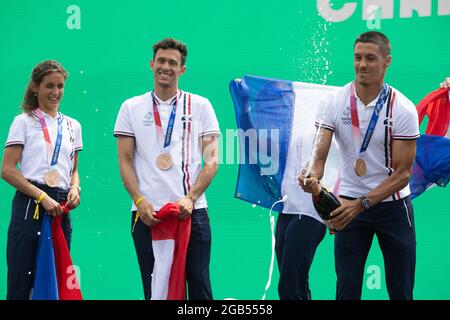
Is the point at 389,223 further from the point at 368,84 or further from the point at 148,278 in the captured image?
the point at 148,278

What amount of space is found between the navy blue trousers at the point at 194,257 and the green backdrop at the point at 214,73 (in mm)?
1113

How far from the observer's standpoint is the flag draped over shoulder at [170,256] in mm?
3963

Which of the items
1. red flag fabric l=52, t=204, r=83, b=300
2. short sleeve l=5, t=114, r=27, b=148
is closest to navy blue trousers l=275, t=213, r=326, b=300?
red flag fabric l=52, t=204, r=83, b=300

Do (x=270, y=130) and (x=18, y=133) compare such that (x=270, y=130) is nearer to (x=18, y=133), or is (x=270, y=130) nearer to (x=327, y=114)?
(x=327, y=114)

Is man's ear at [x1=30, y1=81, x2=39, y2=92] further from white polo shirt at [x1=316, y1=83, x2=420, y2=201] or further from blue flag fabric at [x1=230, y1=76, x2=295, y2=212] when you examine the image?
white polo shirt at [x1=316, y1=83, x2=420, y2=201]

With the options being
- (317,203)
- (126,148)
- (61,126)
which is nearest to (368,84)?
(317,203)

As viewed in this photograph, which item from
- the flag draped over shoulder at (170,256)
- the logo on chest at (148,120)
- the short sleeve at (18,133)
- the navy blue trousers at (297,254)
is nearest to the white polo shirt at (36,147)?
the short sleeve at (18,133)

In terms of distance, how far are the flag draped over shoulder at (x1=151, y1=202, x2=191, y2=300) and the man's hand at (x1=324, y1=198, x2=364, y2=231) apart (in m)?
0.64

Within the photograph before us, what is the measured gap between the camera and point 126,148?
13.3 feet

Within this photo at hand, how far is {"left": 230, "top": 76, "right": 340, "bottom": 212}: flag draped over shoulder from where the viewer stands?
4.41 meters

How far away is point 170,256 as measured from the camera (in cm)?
397

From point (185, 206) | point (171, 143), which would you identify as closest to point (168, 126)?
point (171, 143)

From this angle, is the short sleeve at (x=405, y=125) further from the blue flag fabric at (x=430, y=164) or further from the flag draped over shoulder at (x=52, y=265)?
the flag draped over shoulder at (x=52, y=265)

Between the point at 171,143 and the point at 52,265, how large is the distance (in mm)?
832
